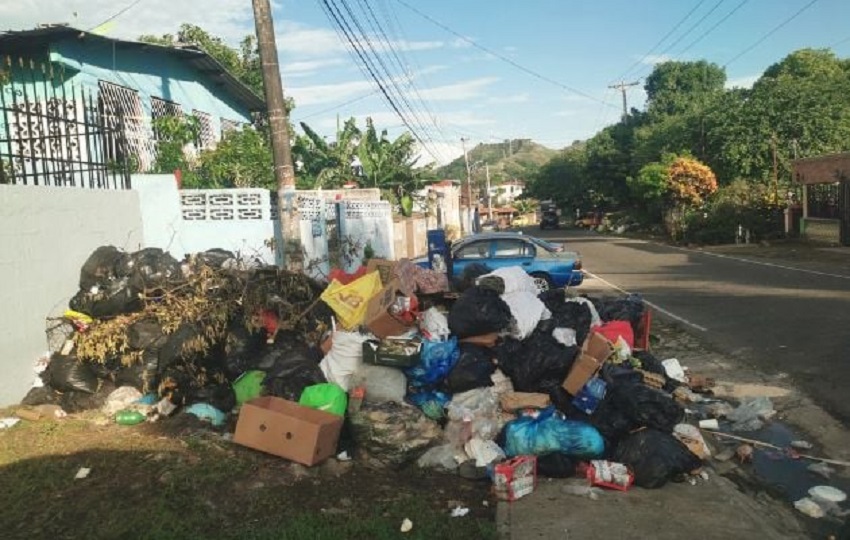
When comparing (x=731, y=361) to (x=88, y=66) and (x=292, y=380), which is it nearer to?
(x=292, y=380)

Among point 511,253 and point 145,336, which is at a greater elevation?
point 511,253

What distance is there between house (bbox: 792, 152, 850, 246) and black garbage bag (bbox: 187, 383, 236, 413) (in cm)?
2227

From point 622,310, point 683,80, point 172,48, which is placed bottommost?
point 622,310

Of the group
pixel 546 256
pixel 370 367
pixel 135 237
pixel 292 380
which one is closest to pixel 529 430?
pixel 370 367

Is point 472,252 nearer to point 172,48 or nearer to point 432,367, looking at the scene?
point 172,48

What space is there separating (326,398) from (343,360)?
1.94 ft

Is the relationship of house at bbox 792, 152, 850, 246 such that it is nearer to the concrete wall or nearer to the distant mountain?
the concrete wall

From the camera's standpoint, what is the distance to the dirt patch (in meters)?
4.02

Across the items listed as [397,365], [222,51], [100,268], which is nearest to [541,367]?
[397,365]

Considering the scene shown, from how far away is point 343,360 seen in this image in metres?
6.10

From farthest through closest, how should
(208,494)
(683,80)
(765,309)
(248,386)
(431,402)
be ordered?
(683,80) < (765,309) < (248,386) < (431,402) < (208,494)

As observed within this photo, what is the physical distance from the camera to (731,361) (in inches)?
312

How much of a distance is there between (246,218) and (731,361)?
751 cm

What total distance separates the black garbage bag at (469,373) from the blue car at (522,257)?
7.17 metres
